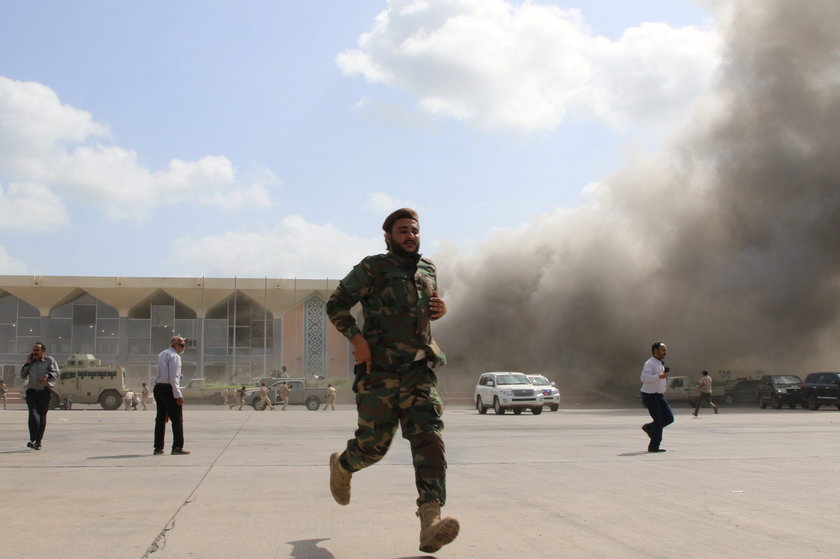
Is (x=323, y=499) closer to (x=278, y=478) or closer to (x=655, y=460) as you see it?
(x=278, y=478)

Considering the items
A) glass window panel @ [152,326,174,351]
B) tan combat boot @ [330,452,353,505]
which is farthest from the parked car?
glass window panel @ [152,326,174,351]

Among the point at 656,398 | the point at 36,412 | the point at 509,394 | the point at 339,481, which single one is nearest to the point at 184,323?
the point at 509,394

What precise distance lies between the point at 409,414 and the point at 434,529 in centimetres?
62

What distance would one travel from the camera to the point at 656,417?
9.68 meters

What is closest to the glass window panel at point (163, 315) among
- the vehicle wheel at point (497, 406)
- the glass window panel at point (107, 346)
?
the glass window panel at point (107, 346)

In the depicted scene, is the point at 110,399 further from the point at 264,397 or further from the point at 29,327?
the point at 29,327

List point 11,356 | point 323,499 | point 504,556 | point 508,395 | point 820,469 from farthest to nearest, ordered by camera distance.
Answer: point 11,356 → point 508,395 → point 820,469 → point 323,499 → point 504,556

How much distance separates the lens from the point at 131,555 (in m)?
3.91

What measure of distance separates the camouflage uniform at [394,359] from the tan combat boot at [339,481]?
0.28 m

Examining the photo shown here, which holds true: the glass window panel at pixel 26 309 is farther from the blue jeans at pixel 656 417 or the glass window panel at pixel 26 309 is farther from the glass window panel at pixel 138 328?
the blue jeans at pixel 656 417

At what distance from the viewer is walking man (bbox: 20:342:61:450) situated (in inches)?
386

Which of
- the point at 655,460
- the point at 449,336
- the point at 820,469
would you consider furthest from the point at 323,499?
the point at 449,336

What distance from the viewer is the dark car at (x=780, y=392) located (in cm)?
2850

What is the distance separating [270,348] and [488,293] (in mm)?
16114
